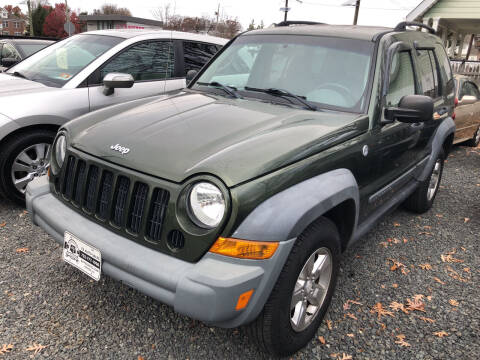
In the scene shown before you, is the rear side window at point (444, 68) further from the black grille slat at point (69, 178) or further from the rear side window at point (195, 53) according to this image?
the black grille slat at point (69, 178)

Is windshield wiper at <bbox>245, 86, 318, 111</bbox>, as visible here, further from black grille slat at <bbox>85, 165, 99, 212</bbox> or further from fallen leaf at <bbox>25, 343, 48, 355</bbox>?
fallen leaf at <bbox>25, 343, 48, 355</bbox>

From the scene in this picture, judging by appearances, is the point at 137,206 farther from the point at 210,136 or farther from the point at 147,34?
the point at 147,34

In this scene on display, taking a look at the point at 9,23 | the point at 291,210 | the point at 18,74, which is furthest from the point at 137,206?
the point at 9,23

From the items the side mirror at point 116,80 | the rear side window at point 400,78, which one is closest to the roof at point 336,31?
the rear side window at point 400,78

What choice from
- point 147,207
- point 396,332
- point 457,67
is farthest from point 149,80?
point 457,67

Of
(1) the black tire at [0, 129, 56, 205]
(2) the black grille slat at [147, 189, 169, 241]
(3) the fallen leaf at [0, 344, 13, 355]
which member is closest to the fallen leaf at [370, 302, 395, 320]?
(2) the black grille slat at [147, 189, 169, 241]

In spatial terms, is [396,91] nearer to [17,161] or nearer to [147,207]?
[147,207]

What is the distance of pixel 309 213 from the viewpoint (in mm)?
2004

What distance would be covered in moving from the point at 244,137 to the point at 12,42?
7896mm

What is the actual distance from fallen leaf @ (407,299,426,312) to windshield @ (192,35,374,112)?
148cm

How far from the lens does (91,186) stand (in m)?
2.34

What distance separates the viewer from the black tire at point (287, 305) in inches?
79.1

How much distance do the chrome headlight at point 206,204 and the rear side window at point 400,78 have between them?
5.72ft

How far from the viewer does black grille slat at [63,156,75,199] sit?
2451 millimetres
